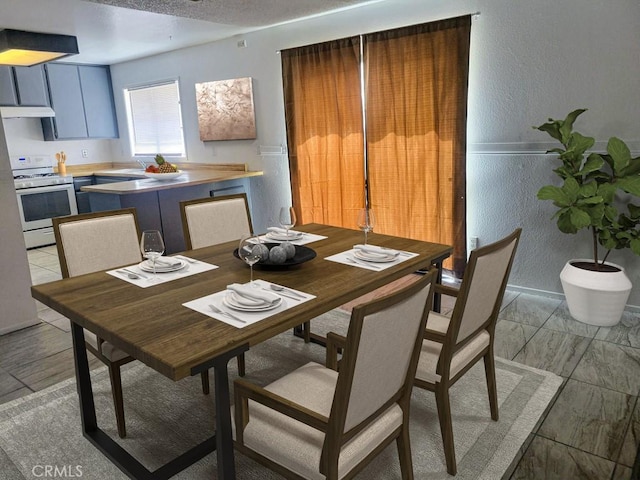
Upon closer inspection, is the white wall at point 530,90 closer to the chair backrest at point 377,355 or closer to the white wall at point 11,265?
the chair backrest at point 377,355

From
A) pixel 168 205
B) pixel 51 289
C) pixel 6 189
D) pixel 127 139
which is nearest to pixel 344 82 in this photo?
pixel 168 205

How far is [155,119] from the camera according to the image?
6.24m

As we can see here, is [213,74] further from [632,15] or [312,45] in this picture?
[632,15]

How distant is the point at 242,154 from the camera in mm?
5340

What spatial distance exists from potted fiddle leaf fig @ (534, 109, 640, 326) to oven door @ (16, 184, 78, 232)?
5.39 m

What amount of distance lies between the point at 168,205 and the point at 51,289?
2.85 metres

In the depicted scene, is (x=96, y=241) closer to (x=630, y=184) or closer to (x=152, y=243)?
(x=152, y=243)

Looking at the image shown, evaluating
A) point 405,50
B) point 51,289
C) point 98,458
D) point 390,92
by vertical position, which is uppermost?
point 405,50

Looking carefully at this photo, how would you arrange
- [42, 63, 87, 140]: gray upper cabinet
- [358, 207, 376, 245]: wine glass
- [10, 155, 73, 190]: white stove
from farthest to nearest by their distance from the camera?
[42, 63, 87, 140]: gray upper cabinet → [10, 155, 73, 190]: white stove → [358, 207, 376, 245]: wine glass

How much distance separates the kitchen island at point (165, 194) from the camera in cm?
424

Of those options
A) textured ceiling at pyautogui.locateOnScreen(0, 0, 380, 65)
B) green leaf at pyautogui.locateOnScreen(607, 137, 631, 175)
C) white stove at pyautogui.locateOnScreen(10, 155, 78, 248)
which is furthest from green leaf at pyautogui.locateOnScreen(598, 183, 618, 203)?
white stove at pyautogui.locateOnScreen(10, 155, 78, 248)

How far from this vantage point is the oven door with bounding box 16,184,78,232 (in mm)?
5449

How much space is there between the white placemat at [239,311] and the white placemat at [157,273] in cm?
30

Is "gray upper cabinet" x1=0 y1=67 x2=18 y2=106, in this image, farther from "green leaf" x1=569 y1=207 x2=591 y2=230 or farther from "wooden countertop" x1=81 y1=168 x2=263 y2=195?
"green leaf" x1=569 y1=207 x2=591 y2=230
